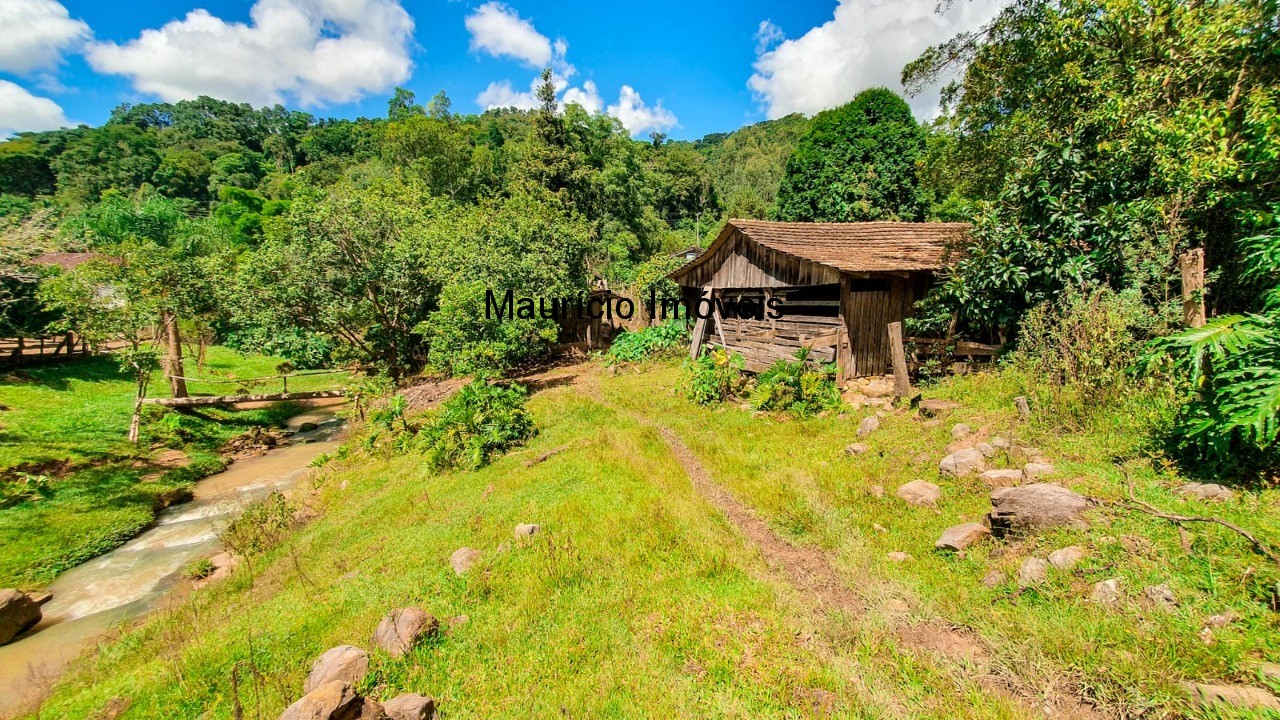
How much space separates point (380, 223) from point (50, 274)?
9961 millimetres

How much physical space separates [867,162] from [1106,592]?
114 feet

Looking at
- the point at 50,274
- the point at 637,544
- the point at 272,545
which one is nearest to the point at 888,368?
the point at 637,544

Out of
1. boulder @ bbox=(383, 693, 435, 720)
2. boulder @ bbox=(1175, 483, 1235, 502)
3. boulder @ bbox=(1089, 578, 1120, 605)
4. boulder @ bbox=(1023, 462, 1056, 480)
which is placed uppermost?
boulder @ bbox=(1175, 483, 1235, 502)

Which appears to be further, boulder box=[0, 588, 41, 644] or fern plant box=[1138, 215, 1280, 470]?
boulder box=[0, 588, 41, 644]

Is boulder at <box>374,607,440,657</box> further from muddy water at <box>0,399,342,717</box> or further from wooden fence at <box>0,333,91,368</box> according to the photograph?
wooden fence at <box>0,333,91,368</box>

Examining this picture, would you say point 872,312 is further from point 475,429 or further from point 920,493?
point 475,429

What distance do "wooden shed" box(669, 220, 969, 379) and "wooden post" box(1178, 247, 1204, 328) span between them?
17.7 ft

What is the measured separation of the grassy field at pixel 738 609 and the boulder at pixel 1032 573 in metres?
0.08

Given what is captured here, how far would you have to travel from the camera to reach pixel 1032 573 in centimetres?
467

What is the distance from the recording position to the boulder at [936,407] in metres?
9.28

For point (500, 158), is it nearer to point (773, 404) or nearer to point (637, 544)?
point (773, 404)

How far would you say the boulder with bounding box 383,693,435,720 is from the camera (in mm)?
3979

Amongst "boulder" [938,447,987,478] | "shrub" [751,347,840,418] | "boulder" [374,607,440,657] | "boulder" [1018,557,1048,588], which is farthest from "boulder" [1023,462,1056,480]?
"boulder" [374,607,440,657]

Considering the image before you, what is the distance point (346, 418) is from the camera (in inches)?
729
